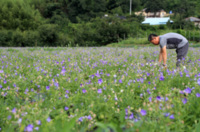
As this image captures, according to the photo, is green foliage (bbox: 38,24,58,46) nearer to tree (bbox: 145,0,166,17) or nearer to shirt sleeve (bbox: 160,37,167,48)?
shirt sleeve (bbox: 160,37,167,48)

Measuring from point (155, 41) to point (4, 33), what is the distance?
1152 inches

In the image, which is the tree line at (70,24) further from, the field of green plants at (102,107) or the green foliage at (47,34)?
the field of green plants at (102,107)

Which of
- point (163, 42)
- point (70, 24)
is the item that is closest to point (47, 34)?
point (70, 24)

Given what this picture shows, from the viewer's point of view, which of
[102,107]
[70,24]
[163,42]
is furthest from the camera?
[70,24]

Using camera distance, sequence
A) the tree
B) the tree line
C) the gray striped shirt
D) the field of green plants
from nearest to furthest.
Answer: the field of green plants
the gray striped shirt
the tree line
the tree

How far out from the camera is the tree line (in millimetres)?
30125

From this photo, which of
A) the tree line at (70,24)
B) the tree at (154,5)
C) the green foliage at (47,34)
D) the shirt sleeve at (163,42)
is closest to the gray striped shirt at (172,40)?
the shirt sleeve at (163,42)

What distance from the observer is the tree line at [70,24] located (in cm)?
3012

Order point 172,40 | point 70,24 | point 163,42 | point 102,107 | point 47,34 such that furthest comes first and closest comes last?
point 70,24 < point 47,34 < point 172,40 < point 163,42 < point 102,107

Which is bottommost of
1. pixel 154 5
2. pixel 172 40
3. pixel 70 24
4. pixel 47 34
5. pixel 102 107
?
pixel 47 34

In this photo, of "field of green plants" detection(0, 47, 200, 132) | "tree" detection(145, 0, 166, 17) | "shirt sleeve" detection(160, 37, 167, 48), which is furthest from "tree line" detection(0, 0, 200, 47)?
"field of green plants" detection(0, 47, 200, 132)

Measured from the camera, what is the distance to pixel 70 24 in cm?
4572

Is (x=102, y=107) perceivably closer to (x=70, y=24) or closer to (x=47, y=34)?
(x=47, y=34)

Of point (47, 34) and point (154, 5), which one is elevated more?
point (154, 5)
